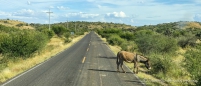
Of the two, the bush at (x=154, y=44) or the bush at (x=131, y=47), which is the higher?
the bush at (x=154, y=44)

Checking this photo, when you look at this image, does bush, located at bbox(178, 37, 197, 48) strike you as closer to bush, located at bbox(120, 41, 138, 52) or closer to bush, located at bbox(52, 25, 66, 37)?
bush, located at bbox(120, 41, 138, 52)

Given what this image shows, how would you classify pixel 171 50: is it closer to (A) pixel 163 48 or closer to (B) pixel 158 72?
(A) pixel 163 48

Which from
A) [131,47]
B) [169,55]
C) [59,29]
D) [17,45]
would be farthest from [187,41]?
[59,29]

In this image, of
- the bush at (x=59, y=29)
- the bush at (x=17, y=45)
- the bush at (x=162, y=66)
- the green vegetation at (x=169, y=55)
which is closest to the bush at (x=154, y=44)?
the green vegetation at (x=169, y=55)

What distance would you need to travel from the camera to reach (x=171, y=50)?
29.3 metres

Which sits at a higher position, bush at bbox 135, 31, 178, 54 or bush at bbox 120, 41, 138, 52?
bush at bbox 135, 31, 178, 54

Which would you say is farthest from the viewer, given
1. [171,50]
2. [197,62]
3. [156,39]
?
[171,50]

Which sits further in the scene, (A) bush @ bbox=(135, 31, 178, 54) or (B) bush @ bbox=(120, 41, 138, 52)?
(B) bush @ bbox=(120, 41, 138, 52)

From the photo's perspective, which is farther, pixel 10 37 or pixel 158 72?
pixel 10 37

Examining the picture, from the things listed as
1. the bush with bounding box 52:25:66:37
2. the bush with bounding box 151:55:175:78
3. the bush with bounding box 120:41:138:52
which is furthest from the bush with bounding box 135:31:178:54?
the bush with bounding box 52:25:66:37

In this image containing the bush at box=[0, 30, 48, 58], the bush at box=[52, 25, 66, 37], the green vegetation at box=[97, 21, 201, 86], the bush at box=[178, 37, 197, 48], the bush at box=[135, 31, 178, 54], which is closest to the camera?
the green vegetation at box=[97, 21, 201, 86]

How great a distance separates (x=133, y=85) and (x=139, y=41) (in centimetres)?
1819

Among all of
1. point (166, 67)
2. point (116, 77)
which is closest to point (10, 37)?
point (116, 77)

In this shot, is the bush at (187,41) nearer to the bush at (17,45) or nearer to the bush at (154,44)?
the bush at (154,44)
